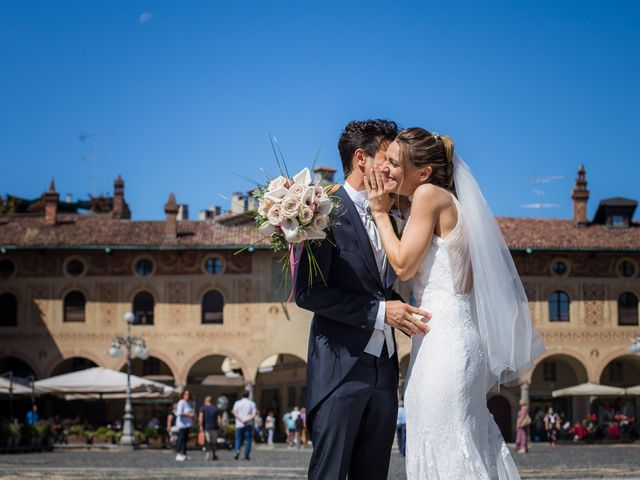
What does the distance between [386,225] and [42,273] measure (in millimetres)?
40208

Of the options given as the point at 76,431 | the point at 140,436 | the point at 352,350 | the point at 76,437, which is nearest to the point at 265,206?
the point at 352,350

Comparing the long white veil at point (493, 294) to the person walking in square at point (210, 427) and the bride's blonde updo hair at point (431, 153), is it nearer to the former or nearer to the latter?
the bride's blonde updo hair at point (431, 153)

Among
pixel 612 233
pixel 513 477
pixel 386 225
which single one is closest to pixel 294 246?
pixel 386 225

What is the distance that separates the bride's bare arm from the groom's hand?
12cm

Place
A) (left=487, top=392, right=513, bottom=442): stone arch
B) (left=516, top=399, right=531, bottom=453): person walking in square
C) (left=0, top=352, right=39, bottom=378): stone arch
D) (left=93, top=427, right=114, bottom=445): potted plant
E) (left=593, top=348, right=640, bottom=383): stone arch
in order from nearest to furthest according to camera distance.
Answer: (left=516, top=399, right=531, bottom=453): person walking in square < (left=93, top=427, right=114, bottom=445): potted plant < (left=593, top=348, right=640, bottom=383): stone arch < (left=0, top=352, right=39, bottom=378): stone arch < (left=487, top=392, right=513, bottom=442): stone arch

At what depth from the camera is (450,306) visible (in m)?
4.78

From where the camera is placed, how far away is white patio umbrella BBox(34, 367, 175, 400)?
109 ft

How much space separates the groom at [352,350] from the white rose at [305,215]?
6.5 inches

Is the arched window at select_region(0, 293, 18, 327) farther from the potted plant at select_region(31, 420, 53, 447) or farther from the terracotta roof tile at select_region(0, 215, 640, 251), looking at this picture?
the potted plant at select_region(31, 420, 53, 447)

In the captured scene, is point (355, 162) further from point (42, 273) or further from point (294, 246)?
point (42, 273)

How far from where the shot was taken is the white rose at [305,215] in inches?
182

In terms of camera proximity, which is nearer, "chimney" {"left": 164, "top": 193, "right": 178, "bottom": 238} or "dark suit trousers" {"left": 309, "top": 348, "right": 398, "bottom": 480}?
"dark suit trousers" {"left": 309, "top": 348, "right": 398, "bottom": 480}

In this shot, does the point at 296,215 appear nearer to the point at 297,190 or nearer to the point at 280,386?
the point at 297,190

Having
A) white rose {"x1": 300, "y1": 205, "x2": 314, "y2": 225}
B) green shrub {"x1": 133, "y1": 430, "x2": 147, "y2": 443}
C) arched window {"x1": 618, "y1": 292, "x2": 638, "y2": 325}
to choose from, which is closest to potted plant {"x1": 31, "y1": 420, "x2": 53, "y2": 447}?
green shrub {"x1": 133, "y1": 430, "x2": 147, "y2": 443}
